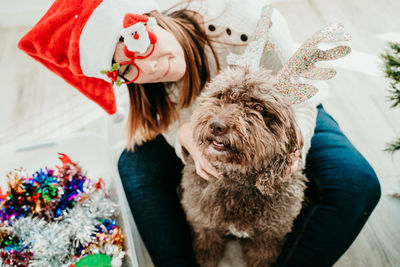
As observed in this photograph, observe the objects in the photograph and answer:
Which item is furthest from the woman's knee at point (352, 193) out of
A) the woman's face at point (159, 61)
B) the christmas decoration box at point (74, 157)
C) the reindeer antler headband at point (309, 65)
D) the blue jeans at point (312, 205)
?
the christmas decoration box at point (74, 157)

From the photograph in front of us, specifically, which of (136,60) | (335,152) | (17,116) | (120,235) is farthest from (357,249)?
(17,116)

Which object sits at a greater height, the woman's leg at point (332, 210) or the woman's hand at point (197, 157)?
the woman's hand at point (197, 157)

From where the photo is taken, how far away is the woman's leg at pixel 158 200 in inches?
48.7

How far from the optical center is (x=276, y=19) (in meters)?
1.17

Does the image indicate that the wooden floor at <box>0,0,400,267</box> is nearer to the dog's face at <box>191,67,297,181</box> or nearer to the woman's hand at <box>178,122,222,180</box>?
the woman's hand at <box>178,122,222,180</box>

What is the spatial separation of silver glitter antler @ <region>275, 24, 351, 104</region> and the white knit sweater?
341 mm

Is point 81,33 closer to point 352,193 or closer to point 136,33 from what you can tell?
point 136,33

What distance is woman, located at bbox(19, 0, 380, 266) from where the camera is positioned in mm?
886

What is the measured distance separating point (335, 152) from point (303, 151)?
27 cm

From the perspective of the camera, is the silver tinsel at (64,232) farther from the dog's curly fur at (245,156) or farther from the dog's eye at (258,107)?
the dog's eye at (258,107)

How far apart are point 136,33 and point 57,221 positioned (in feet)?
2.65

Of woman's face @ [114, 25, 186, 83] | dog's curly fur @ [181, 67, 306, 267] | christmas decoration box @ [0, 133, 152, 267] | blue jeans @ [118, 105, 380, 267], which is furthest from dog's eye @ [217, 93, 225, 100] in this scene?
christmas decoration box @ [0, 133, 152, 267]

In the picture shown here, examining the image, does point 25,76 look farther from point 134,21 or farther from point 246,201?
point 246,201

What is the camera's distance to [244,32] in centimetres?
110
